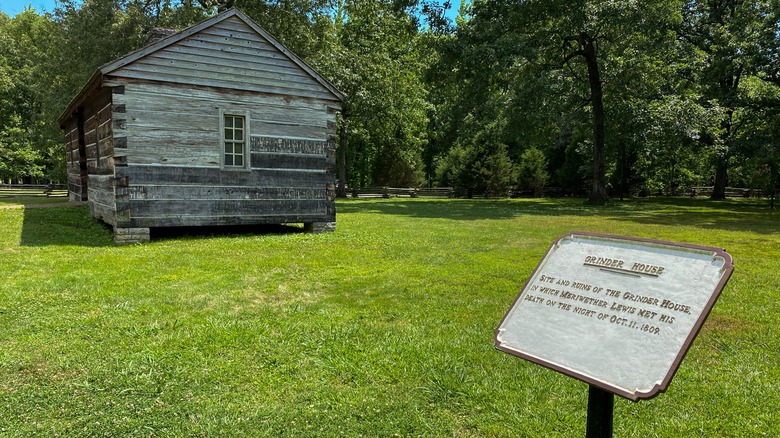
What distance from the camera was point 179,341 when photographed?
4.82 metres

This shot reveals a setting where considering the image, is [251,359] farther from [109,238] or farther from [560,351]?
[109,238]

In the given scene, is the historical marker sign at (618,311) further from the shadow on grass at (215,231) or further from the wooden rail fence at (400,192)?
the wooden rail fence at (400,192)

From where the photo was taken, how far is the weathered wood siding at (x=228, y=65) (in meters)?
11.3

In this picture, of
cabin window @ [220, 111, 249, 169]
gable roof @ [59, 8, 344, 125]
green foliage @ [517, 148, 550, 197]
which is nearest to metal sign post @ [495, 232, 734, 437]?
cabin window @ [220, 111, 249, 169]

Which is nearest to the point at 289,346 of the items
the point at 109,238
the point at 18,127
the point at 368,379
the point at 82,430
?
the point at 368,379

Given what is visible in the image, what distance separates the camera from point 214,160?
12.0 meters

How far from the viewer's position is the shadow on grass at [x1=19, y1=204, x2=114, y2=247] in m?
11.0

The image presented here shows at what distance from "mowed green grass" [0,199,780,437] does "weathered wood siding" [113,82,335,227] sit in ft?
9.09

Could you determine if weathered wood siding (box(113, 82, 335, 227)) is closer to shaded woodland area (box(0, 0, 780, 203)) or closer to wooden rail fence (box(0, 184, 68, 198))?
shaded woodland area (box(0, 0, 780, 203))

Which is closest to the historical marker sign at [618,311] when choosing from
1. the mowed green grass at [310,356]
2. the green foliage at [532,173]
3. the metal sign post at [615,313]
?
the metal sign post at [615,313]

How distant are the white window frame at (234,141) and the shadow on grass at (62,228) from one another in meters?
3.21

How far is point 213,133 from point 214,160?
2.18 ft

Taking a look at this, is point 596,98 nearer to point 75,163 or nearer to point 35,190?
point 75,163

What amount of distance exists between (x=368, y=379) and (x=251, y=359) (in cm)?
114
